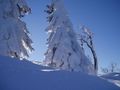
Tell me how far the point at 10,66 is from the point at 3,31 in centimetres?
1336

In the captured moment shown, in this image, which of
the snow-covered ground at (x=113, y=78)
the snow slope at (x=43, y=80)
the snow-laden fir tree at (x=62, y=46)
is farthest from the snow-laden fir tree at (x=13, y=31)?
the snow slope at (x=43, y=80)

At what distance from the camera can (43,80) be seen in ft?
25.6

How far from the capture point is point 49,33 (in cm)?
2641

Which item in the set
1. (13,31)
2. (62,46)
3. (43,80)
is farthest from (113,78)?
(62,46)

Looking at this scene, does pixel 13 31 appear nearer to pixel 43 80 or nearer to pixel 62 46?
pixel 62 46

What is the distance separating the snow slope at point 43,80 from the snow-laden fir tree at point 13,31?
481 inches

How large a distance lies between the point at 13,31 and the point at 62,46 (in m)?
5.54

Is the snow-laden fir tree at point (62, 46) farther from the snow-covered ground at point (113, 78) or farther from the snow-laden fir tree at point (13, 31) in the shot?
the snow-covered ground at point (113, 78)

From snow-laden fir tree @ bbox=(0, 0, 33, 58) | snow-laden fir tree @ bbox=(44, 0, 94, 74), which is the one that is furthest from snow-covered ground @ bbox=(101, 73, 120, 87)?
snow-laden fir tree @ bbox=(0, 0, 33, 58)

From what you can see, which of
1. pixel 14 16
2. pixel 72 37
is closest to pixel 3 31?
pixel 14 16

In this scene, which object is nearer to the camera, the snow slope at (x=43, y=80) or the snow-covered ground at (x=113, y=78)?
the snow slope at (x=43, y=80)

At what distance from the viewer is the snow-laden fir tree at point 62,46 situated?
80.2 ft

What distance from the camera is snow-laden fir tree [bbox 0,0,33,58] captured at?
68.6 ft

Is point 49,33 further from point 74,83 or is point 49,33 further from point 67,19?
point 74,83
